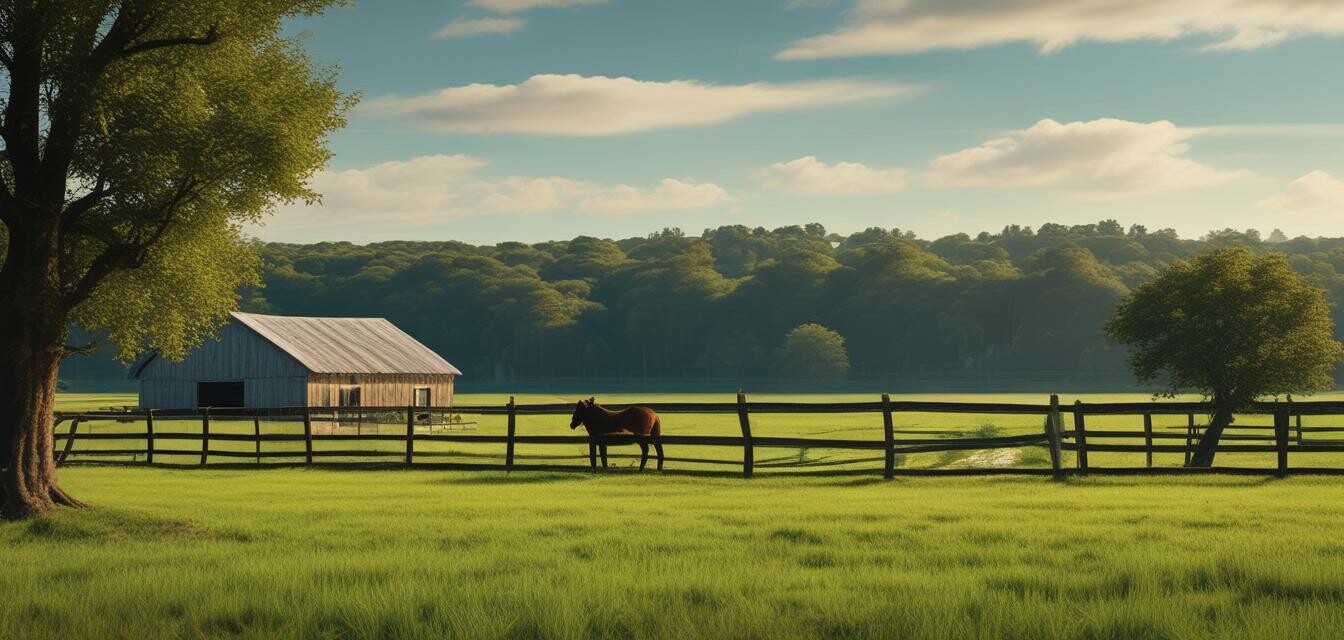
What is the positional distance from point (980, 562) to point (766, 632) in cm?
377

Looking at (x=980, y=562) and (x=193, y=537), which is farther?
(x=193, y=537)

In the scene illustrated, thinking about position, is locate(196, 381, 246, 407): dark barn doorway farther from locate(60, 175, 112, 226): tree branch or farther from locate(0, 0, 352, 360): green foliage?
locate(60, 175, 112, 226): tree branch

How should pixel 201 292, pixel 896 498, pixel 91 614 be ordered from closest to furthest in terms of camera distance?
pixel 91 614
pixel 896 498
pixel 201 292

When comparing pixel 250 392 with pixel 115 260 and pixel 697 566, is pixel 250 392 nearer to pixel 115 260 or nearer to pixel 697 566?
pixel 115 260

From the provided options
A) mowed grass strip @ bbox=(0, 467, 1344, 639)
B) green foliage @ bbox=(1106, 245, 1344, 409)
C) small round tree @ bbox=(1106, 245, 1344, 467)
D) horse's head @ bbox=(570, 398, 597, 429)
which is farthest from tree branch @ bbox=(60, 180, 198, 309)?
green foliage @ bbox=(1106, 245, 1344, 409)

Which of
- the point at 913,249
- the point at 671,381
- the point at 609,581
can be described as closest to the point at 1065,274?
the point at 913,249

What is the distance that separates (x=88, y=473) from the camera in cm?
2789

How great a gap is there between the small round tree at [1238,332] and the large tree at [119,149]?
71.2ft

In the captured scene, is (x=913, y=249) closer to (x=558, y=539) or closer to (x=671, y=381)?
(x=671, y=381)

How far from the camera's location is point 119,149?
58.0 ft

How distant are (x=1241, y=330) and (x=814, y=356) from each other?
388ft

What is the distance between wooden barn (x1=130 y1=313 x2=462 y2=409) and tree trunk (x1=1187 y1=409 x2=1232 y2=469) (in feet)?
122

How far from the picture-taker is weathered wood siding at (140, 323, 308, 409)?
5519cm

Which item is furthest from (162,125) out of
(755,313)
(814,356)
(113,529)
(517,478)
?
(755,313)
